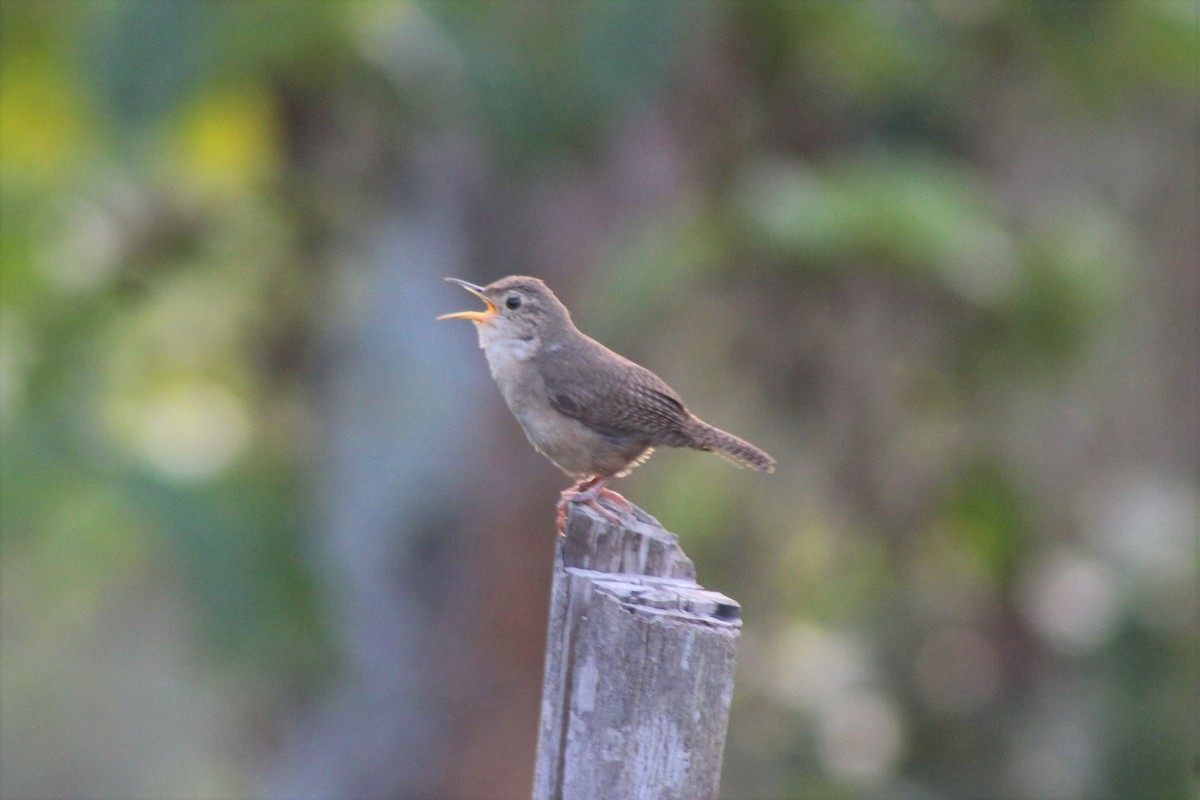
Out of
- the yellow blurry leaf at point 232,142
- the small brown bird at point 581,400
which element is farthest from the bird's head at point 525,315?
the yellow blurry leaf at point 232,142

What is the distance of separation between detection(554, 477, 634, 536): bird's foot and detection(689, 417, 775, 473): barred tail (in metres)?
0.26

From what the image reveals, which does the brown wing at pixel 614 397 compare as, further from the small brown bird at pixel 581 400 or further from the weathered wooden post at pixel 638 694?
the weathered wooden post at pixel 638 694

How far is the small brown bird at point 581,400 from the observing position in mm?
3604

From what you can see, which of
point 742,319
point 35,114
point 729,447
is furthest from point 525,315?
point 35,114

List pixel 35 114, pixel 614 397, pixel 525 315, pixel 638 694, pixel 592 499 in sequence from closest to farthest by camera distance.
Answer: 1. pixel 638 694
2. pixel 592 499
3. pixel 614 397
4. pixel 525 315
5. pixel 35 114

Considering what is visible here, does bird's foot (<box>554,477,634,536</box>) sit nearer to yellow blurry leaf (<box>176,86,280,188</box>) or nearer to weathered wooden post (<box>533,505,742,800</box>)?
weathered wooden post (<box>533,505,742,800</box>)

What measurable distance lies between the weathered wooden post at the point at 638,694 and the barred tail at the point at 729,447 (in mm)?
1073

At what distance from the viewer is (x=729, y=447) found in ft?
11.9

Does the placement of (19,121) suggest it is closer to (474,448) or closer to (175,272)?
(175,272)

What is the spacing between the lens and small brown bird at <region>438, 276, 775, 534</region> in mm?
3604

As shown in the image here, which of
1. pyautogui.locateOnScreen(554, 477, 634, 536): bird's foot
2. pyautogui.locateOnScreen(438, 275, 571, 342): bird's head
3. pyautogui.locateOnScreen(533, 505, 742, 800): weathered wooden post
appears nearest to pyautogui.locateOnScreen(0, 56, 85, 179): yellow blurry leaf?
pyautogui.locateOnScreen(438, 275, 571, 342): bird's head

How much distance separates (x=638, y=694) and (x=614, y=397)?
1241 millimetres

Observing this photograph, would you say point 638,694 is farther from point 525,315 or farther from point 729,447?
point 525,315

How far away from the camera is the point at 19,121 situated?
29.7 ft
